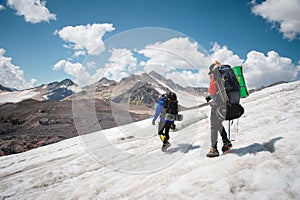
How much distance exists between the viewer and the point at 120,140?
11.8 m

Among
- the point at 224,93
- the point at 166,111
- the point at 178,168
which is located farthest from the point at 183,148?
the point at 224,93

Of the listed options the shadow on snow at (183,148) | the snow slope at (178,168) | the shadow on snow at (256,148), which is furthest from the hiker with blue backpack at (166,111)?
the shadow on snow at (256,148)

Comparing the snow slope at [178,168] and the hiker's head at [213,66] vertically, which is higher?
the hiker's head at [213,66]

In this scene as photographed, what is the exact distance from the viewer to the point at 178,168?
6.09m

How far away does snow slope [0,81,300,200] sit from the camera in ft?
14.5

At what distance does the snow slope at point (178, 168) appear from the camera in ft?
14.5

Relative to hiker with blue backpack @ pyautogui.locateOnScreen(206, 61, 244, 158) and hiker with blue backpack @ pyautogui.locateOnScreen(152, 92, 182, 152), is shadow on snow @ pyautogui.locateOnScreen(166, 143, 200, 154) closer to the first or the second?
hiker with blue backpack @ pyautogui.locateOnScreen(152, 92, 182, 152)

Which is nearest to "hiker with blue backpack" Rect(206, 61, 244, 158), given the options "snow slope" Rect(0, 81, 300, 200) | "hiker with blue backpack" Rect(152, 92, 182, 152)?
"snow slope" Rect(0, 81, 300, 200)

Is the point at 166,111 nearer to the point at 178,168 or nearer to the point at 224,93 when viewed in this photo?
the point at 178,168

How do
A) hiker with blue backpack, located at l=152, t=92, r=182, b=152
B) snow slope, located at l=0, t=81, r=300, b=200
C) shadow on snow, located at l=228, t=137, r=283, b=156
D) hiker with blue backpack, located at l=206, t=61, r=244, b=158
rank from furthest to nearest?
hiker with blue backpack, located at l=152, t=92, r=182, b=152 → shadow on snow, located at l=228, t=137, r=283, b=156 → hiker with blue backpack, located at l=206, t=61, r=244, b=158 → snow slope, located at l=0, t=81, r=300, b=200

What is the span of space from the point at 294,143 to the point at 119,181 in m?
5.33

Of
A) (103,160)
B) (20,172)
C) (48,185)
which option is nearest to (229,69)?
(103,160)

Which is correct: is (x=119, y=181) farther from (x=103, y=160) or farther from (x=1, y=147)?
(x=1, y=147)

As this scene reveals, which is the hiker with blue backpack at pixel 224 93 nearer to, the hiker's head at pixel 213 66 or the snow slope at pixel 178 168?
the hiker's head at pixel 213 66
